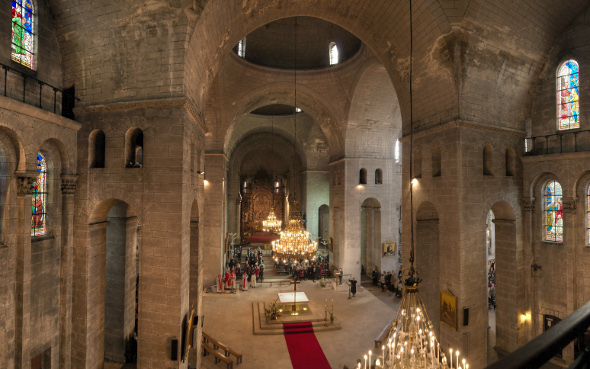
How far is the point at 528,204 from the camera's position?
11.9 metres

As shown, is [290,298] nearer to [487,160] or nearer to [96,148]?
[487,160]

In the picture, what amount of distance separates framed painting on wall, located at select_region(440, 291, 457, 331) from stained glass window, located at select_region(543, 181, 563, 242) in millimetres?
4399

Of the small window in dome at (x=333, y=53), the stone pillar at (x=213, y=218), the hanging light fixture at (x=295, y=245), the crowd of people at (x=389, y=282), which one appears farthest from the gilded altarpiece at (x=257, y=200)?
the hanging light fixture at (x=295, y=245)

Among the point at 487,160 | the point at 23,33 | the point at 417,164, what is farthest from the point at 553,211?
the point at 23,33

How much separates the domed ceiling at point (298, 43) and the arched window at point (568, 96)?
938cm

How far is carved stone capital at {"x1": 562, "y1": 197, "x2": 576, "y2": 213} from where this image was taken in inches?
428

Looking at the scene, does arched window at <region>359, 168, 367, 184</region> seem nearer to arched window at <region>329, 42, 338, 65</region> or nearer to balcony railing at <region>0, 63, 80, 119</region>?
arched window at <region>329, 42, 338, 65</region>

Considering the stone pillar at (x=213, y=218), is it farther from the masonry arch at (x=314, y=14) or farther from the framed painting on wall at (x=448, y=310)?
the framed painting on wall at (x=448, y=310)

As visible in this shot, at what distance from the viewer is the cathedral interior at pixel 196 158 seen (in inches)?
306

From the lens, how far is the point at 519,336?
1165 cm

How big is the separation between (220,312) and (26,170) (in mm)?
10396

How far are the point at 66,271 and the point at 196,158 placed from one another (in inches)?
174

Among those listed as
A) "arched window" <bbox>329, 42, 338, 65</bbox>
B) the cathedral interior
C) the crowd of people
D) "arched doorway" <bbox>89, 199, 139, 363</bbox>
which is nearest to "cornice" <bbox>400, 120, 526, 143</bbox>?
the cathedral interior

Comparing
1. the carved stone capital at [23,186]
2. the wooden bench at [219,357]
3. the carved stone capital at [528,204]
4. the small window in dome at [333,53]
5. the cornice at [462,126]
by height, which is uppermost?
the small window in dome at [333,53]
